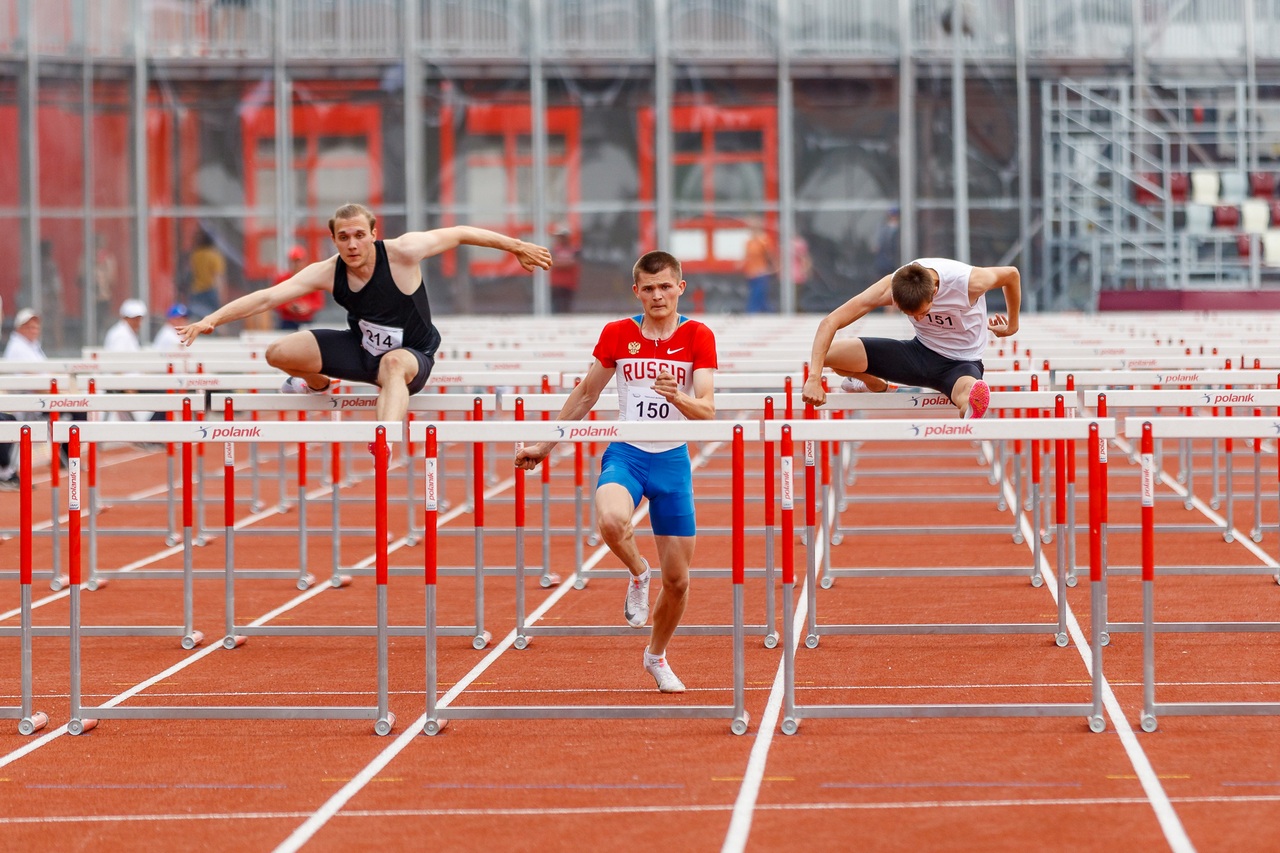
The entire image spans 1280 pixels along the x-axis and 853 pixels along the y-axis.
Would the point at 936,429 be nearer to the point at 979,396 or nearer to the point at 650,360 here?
the point at 650,360

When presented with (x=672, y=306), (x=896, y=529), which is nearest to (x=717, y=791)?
(x=672, y=306)

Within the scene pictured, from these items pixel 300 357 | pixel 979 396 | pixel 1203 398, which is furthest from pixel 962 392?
pixel 300 357

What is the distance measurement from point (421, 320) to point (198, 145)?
20.3 m

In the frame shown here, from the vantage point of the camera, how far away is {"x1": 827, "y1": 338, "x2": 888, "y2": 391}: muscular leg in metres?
9.04

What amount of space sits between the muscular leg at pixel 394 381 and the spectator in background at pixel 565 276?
19.2 m

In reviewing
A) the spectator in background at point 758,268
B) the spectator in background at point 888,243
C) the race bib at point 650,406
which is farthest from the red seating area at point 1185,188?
the race bib at point 650,406

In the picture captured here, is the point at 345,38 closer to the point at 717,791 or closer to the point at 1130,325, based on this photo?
the point at 1130,325

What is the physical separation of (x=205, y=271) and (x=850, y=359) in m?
21.2

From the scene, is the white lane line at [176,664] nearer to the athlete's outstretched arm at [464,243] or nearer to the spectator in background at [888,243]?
the athlete's outstretched arm at [464,243]

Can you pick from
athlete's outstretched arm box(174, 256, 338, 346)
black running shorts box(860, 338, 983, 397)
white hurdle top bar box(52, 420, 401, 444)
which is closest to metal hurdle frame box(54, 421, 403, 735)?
white hurdle top bar box(52, 420, 401, 444)

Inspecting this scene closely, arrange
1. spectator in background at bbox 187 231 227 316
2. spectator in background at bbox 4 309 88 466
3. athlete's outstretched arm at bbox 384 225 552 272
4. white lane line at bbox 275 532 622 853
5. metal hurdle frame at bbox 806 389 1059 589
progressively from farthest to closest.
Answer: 1. spectator in background at bbox 187 231 227 316
2. spectator in background at bbox 4 309 88 466
3. athlete's outstretched arm at bbox 384 225 552 272
4. metal hurdle frame at bbox 806 389 1059 589
5. white lane line at bbox 275 532 622 853

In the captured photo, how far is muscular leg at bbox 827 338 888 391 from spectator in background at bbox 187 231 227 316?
20965 mm

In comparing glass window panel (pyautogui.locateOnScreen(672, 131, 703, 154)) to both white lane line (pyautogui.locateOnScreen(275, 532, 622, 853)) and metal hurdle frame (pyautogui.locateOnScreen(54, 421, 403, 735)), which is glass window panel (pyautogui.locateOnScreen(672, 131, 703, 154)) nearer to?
white lane line (pyautogui.locateOnScreen(275, 532, 622, 853))

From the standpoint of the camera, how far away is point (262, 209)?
28.7 m
